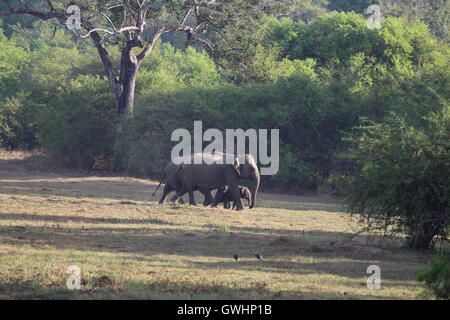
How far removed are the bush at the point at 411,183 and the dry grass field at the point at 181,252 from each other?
0.69 metres

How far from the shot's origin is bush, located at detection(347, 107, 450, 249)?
57.4 ft

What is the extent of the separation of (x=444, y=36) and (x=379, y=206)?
156 feet

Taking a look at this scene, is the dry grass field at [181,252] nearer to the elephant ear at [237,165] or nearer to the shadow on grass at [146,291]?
the shadow on grass at [146,291]

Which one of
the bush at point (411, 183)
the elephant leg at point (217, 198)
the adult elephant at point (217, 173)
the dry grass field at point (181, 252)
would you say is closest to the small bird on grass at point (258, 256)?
the dry grass field at point (181, 252)

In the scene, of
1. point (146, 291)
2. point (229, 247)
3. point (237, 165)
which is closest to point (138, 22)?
point (237, 165)

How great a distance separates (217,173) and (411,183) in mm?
10820

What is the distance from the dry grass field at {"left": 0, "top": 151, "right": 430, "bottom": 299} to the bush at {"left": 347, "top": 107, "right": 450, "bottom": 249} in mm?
688

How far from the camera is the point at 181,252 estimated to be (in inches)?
650

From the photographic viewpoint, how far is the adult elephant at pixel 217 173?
27.4 m

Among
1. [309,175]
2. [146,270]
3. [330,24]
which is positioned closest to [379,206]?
[146,270]

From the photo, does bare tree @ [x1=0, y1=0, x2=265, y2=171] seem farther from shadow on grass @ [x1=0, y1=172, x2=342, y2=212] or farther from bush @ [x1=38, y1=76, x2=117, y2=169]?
shadow on grass @ [x1=0, y1=172, x2=342, y2=212]

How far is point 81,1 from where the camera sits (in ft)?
125

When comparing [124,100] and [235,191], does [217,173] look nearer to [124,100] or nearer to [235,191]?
[235,191]

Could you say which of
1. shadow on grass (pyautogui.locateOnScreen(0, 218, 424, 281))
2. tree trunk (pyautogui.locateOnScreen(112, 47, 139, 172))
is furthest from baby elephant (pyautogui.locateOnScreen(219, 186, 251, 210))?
tree trunk (pyautogui.locateOnScreen(112, 47, 139, 172))
